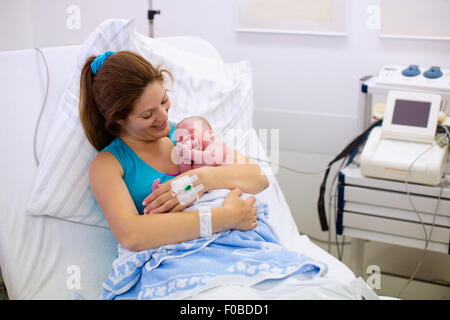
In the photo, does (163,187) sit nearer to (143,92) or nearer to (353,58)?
(143,92)

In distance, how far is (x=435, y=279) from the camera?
2.23 meters

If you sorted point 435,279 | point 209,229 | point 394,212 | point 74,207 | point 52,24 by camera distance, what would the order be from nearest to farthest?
point 209,229 < point 74,207 < point 394,212 < point 52,24 < point 435,279

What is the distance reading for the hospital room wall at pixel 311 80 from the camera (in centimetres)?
213

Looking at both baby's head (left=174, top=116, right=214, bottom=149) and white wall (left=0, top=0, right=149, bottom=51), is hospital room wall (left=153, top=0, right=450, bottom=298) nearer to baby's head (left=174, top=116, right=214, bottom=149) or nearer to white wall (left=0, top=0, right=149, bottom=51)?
white wall (left=0, top=0, right=149, bottom=51)

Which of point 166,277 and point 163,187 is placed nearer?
point 166,277

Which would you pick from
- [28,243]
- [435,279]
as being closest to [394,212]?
[435,279]

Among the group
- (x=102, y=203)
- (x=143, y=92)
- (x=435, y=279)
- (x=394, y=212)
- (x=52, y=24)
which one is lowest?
(x=435, y=279)

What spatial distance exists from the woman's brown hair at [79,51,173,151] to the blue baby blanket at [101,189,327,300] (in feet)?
1.09

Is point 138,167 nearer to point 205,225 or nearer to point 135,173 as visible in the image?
point 135,173

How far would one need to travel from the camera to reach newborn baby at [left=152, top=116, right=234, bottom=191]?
129 centimetres

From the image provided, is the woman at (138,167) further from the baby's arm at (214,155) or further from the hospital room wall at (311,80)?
the hospital room wall at (311,80)

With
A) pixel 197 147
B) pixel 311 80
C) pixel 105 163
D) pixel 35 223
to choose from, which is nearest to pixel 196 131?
pixel 197 147

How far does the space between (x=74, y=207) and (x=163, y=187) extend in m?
0.29

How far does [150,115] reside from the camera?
1.21 meters
